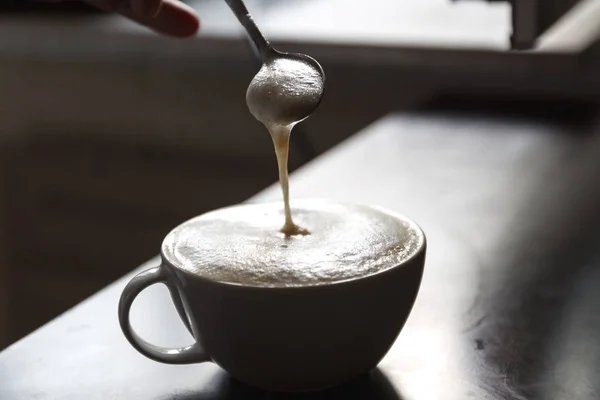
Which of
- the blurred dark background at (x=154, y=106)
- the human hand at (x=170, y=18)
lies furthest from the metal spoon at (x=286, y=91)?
the blurred dark background at (x=154, y=106)

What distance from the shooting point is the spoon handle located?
0.59 m

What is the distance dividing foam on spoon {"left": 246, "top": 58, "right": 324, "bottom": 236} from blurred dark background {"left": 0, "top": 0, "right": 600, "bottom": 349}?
2.46ft

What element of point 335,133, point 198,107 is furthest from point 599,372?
point 198,107

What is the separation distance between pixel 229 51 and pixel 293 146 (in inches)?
8.1

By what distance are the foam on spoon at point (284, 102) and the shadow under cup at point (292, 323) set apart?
78 mm

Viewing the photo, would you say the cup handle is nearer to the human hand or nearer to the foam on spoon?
the foam on spoon

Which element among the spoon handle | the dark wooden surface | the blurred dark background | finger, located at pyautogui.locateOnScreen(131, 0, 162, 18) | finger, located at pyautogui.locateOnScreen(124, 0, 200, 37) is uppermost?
the spoon handle

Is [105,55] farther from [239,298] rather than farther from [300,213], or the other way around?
[239,298]

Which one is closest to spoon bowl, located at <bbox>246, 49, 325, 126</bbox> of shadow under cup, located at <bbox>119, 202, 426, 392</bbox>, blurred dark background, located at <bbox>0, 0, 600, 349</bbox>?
shadow under cup, located at <bbox>119, 202, 426, 392</bbox>

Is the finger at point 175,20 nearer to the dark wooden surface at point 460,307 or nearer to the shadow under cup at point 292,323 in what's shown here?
the dark wooden surface at point 460,307

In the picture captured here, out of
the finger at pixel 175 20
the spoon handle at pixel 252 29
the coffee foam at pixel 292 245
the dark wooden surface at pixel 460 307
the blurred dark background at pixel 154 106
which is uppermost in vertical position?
the spoon handle at pixel 252 29

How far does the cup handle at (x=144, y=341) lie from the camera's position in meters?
0.48

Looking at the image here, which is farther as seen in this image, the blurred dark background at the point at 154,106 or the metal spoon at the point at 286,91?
the blurred dark background at the point at 154,106

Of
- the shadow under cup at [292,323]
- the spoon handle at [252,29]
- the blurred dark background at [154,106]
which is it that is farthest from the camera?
the blurred dark background at [154,106]
